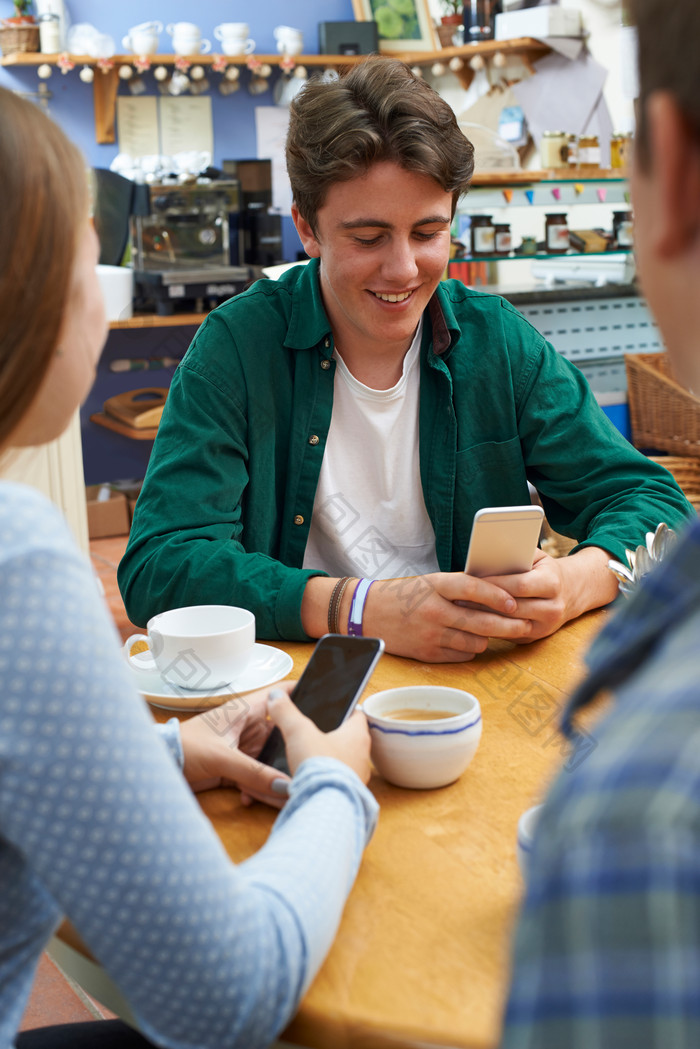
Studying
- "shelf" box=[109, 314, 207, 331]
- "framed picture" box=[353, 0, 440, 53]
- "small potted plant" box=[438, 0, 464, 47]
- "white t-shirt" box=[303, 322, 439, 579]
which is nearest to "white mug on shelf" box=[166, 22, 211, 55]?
"framed picture" box=[353, 0, 440, 53]

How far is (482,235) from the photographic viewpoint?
352cm

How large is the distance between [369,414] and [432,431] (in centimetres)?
11

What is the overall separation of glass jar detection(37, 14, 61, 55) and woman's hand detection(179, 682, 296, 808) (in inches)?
172

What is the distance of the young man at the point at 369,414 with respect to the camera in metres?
1.50

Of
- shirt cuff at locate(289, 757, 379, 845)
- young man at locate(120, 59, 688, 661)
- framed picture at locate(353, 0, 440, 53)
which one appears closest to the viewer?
shirt cuff at locate(289, 757, 379, 845)

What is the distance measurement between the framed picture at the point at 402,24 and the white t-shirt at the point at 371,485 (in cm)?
402

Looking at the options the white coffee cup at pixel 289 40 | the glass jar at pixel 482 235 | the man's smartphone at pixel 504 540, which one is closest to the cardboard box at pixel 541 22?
the white coffee cup at pixel 289 40

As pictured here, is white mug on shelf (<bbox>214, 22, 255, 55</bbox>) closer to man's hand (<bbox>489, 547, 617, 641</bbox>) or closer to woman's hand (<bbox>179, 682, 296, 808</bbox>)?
man's hand (<bbox>489, 547, 617, 641</bbox>)

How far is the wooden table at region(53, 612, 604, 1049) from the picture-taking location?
663 millimetres

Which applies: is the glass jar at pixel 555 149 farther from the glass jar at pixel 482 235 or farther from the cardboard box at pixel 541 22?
the cardboard box at pixel 541 22

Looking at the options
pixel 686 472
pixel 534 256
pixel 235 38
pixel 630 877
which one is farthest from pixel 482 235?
pixel 630 877

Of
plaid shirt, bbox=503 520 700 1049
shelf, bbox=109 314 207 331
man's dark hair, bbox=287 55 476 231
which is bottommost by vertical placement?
plaid shirt, bbox=503 520 700 1049

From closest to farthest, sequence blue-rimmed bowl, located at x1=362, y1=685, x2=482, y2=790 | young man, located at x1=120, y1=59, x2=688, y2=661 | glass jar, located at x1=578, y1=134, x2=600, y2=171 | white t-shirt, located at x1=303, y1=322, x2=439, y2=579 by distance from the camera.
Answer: blue-rimmed bowl, located at x1=362, y1=685, x2=482, y2=790
young man, located at x1=120, y1=59, x2=688, y2=661
white t-shirt, located at x1=303, y1=322, x2=439, y2=579
glass jar, located at x1=578, y1=134, x2=600, y2=171

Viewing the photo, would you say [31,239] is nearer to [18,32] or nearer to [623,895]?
[623,895]
